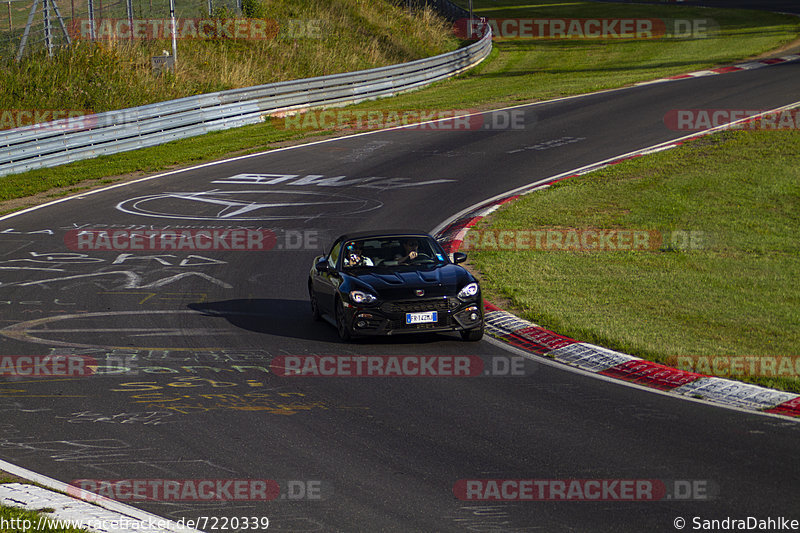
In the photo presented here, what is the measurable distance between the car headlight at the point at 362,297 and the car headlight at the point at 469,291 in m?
1.10

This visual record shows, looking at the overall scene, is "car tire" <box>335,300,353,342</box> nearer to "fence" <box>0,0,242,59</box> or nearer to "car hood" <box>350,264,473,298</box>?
Result: "car hood" <box>350,264,473,298</box>

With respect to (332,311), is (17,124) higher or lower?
higher

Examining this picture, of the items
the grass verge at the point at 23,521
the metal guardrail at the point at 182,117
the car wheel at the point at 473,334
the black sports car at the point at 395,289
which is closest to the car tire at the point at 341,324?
the black sports car at the point at 395,289

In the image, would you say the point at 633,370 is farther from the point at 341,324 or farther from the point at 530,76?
the point at 530,76

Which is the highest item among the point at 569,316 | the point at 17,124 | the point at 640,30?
the point at 640,30

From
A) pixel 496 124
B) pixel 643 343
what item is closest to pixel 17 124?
pixel 496 124

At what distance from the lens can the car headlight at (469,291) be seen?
39.4 feet

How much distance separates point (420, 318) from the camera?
1182cm

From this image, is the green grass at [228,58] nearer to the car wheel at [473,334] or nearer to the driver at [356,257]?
the driver at [356,257]

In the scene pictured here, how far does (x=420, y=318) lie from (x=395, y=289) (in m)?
0.55

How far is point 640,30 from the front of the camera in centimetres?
5712

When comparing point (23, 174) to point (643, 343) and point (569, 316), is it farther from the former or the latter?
point (643, 343)

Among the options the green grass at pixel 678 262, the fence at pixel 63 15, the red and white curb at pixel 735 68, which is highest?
the fence at pixel 63 15

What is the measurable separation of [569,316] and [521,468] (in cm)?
537
